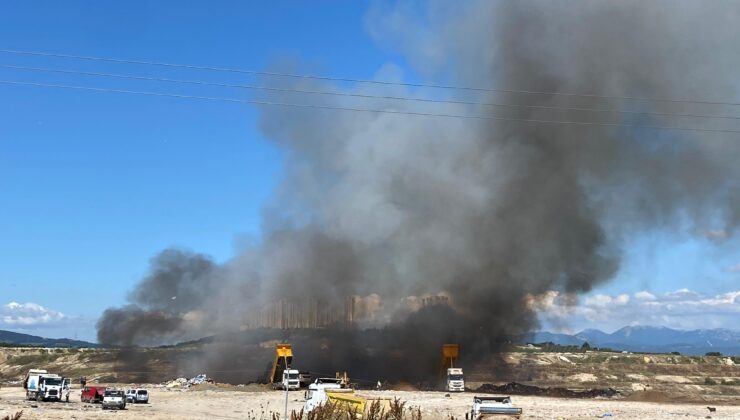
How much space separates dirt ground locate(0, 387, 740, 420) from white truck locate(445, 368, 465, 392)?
153 inches

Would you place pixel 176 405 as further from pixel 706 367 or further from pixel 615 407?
pixel 706 367

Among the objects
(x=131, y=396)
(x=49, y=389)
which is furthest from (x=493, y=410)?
(x=49, y=389)

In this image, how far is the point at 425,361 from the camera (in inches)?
3696

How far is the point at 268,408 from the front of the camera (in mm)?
54594

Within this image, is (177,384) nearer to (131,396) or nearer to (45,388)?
(131,396)

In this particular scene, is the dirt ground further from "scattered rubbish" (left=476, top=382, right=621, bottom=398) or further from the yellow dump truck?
"scattered rubbish" (left=476, top=382, right=621, bottom=398)

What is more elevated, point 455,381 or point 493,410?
point 455,381

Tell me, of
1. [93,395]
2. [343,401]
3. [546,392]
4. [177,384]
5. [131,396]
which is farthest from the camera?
[177,384]

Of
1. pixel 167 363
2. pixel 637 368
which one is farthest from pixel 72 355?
pixel 637 368

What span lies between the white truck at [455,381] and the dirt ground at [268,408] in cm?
388

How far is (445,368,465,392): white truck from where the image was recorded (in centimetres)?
7850

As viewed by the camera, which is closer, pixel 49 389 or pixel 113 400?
pixel 113 400

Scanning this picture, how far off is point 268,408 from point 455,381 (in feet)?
96.7

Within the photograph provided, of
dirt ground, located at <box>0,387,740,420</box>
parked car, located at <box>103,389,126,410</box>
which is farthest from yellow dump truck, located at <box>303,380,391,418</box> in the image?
parked car, located at <box>103,389,126,410</box>
